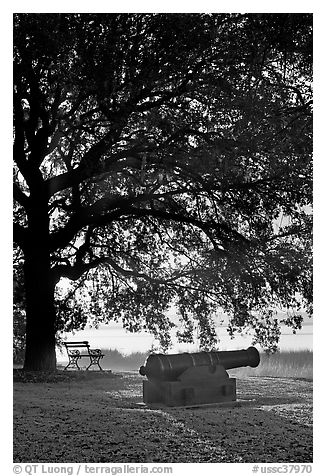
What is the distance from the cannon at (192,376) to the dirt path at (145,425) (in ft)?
0.42

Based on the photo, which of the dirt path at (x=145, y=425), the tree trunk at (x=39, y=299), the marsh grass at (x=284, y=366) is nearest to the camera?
the dirt path at (x=145, y=425)

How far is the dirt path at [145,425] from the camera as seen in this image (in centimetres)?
664

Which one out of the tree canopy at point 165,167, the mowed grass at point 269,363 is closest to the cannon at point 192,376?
the mowed grass at point 269,363

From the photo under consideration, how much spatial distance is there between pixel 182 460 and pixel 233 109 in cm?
332

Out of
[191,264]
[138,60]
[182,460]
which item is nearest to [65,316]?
[191,264]

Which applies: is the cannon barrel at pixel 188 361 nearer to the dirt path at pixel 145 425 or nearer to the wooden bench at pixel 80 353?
the dirt path at pixel 145 425

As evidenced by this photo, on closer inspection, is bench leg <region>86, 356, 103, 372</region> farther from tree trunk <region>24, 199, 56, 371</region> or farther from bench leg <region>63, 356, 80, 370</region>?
tree trunk <region>24, 199, 56, 371</region>

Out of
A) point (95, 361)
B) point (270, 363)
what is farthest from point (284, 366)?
point (95, 361)

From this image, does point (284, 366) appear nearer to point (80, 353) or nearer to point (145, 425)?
point (145, 425)

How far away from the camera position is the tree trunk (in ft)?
25.4

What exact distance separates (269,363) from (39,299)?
7.78ft

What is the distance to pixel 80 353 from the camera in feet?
24.7

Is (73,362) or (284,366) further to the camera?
(284,366)

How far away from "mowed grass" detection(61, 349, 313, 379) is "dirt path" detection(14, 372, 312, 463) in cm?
10
